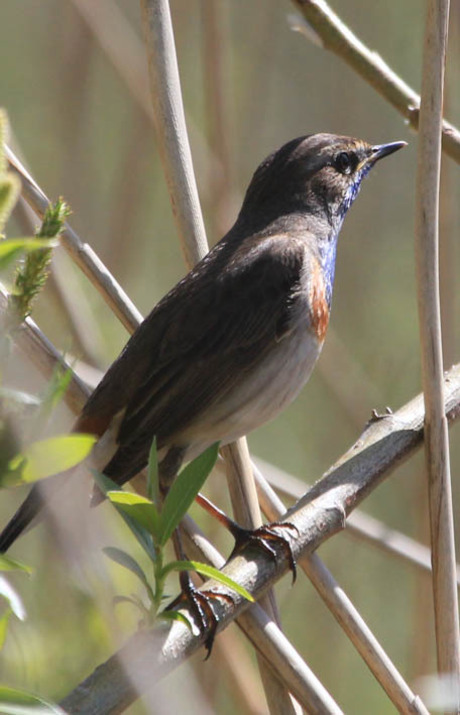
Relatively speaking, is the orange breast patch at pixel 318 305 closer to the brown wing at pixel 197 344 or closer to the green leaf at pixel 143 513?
the brown wing at pixel 197 344

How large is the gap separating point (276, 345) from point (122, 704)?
5.42 ft

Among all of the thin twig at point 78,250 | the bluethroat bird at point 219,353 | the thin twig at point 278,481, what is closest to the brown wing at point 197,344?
the bluethroat bird at point 219,353

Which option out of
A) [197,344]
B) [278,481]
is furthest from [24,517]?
[278,481]

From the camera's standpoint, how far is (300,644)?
456cm

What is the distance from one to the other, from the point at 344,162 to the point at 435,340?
154 centimetres

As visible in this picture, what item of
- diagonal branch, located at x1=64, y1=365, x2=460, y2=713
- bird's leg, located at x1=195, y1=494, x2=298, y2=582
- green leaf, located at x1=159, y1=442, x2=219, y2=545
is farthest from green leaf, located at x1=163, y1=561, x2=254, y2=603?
bird's leg, located at x1=195, y1=494, x2=298, y2=582

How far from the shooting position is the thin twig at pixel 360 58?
103 inches

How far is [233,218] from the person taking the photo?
390 cm

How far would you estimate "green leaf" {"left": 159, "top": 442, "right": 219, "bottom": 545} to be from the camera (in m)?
1.62

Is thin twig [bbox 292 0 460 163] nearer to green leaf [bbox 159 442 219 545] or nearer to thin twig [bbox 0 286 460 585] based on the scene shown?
thin twig [bbox 0 286 460 585]

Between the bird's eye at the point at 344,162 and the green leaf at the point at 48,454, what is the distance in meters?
2.70

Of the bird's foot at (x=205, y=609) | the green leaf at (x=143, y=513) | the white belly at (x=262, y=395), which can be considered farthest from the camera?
the white belly at (x=262, y=395)

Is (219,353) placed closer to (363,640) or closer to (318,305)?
(318,305)

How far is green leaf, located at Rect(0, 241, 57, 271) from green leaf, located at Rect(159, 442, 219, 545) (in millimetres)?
711
